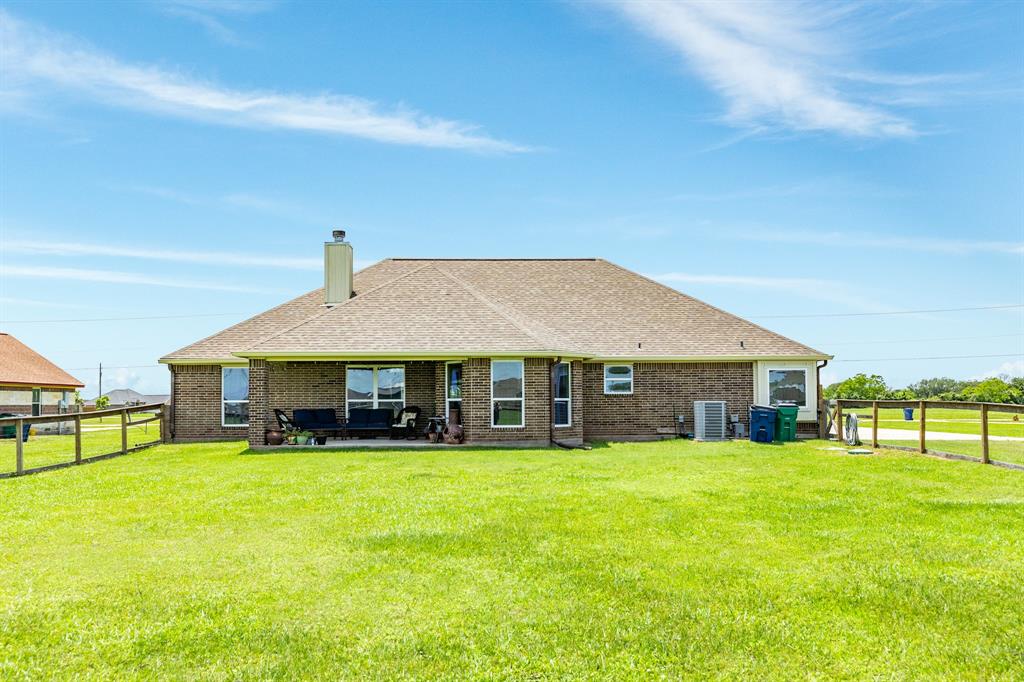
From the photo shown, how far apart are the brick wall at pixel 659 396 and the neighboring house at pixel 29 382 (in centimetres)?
2744

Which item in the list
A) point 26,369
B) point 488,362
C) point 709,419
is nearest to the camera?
point 488,362

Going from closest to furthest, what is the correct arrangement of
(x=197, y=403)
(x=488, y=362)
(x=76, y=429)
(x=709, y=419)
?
1. (x=76, y=429)
2. (x=488, y=362)
3. (x=709, y=419)
4. (x=197, y=403)

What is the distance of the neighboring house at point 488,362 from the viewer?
19672 millimetres

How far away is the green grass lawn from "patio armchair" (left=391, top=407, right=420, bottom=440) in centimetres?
870

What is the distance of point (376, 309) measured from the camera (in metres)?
21.8

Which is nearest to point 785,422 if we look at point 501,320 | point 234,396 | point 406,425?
point 501,320

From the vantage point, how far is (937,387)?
87.1 m

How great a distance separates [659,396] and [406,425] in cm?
755

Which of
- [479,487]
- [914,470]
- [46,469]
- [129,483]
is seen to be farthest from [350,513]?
[914,470]

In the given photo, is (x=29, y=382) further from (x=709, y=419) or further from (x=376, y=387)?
(x=709, y=419)

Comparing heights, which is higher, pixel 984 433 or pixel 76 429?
pixel 76 429

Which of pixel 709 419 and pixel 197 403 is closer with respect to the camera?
pixel 709 419

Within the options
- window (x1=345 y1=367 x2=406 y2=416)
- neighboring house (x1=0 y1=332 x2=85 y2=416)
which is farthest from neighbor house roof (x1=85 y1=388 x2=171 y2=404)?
window (x1=345 y1=367 x2=406 y2=416)

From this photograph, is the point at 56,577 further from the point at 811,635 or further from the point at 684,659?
the point at 811,635
